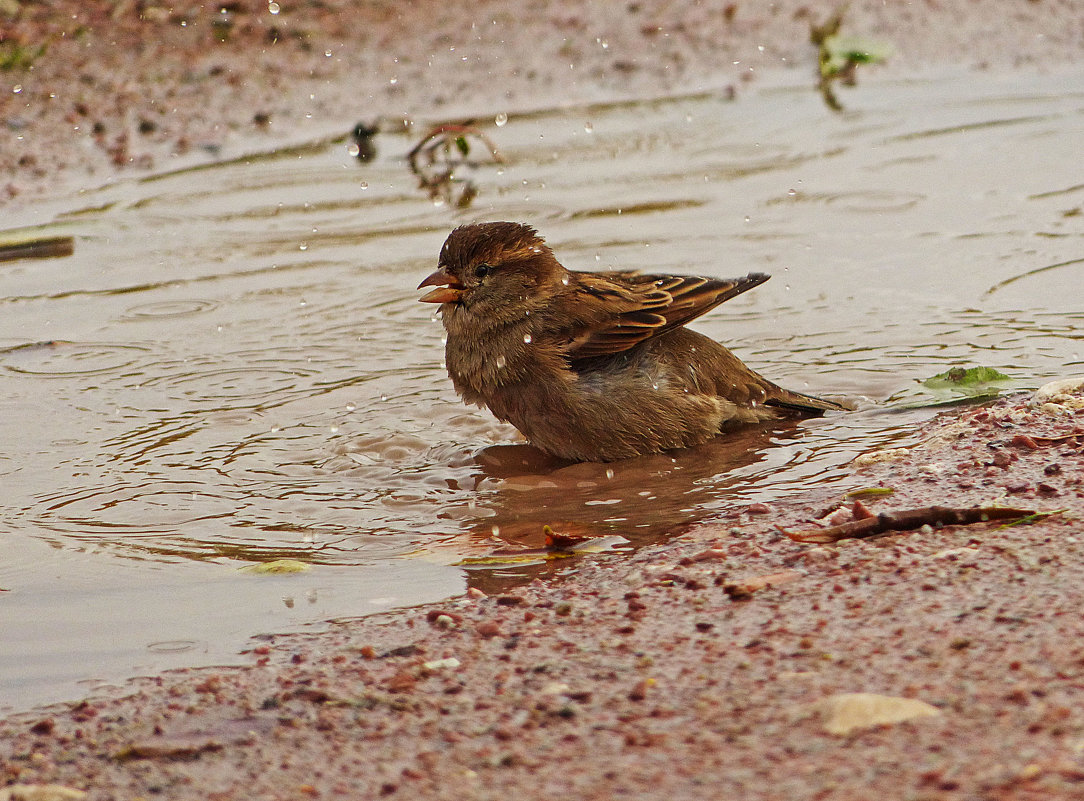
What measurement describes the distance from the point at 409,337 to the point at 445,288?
1139mm

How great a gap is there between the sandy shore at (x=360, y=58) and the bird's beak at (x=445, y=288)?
14.5 feet

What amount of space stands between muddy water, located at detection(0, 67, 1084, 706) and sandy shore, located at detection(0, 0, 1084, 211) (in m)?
0.63

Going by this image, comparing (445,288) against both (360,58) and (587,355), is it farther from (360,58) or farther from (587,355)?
(360,58)

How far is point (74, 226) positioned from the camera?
9.09m

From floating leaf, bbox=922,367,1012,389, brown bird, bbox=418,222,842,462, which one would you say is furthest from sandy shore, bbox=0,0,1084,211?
floating leaf, bbox=922,367,1012,389

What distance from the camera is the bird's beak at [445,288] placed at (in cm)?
635

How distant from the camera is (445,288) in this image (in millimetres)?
6414

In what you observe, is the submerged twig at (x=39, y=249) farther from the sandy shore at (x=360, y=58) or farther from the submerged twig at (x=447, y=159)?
the submerged twig at (x=447, y=159)

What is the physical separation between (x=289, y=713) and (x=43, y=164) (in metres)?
7.59

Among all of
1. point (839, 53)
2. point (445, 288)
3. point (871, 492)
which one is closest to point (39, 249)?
point (445, 288)

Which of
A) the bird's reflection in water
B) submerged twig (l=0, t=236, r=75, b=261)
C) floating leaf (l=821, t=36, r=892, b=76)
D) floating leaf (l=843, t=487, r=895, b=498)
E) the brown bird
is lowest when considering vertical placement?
the bird's reflection in water

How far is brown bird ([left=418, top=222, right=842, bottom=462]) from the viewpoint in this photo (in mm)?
6113

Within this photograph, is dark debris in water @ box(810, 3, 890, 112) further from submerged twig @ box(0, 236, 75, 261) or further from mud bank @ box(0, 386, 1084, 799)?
mud bank @ box(0, 386, 1084, 799)

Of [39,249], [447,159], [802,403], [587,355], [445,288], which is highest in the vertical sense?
[447,159]
